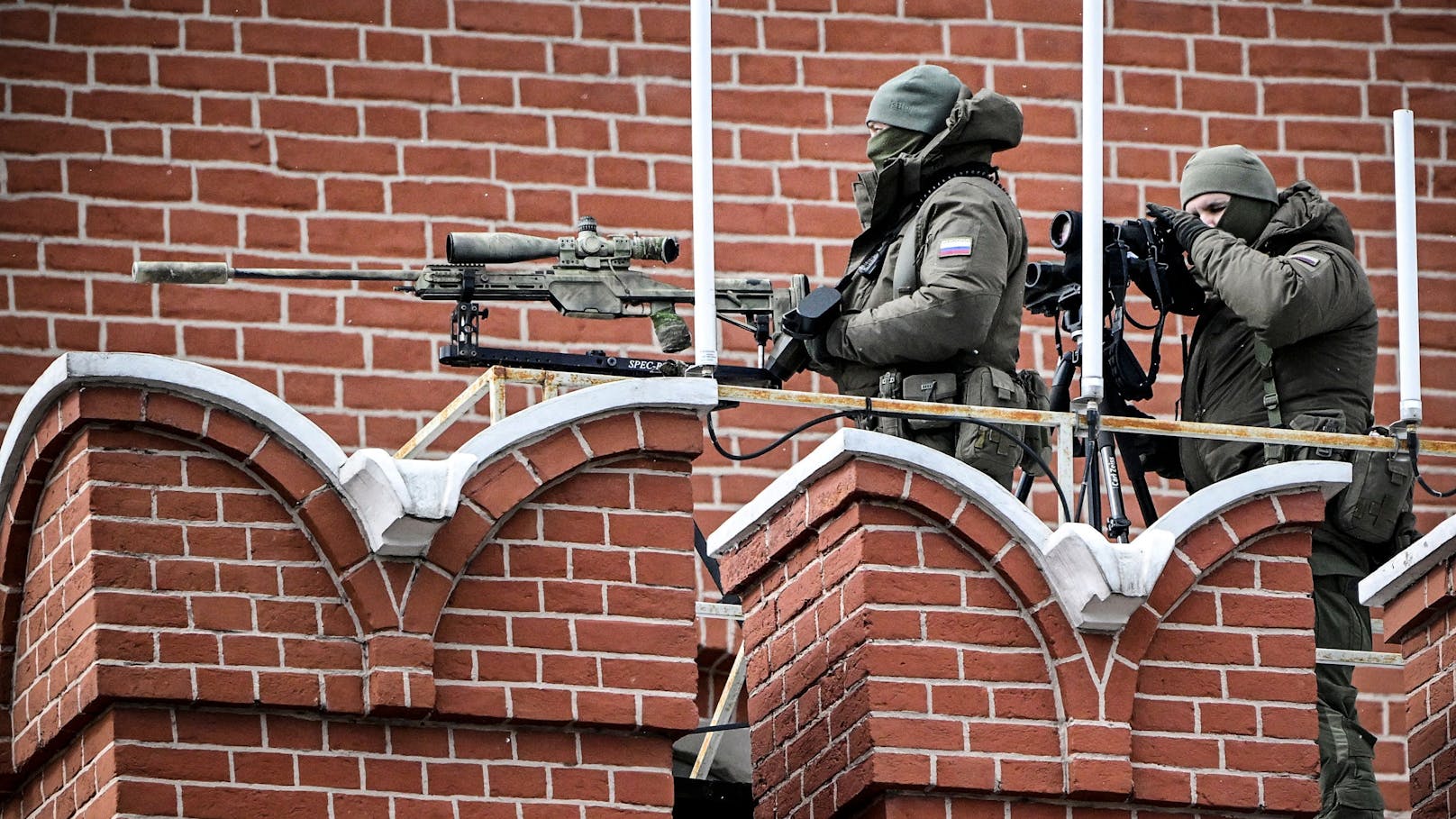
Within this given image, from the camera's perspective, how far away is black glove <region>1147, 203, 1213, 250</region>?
952 centimetres

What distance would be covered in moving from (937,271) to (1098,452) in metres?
0.65

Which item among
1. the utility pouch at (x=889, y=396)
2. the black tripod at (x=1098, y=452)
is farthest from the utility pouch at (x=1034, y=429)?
the utility pouch at (x=889, y=396)

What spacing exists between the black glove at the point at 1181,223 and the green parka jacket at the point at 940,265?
49 cm

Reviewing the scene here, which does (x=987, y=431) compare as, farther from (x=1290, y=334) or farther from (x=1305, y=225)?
(x=1305, y=225)

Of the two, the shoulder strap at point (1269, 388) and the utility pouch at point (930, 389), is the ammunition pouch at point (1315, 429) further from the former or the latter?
the utility pouch at point (930, 389)

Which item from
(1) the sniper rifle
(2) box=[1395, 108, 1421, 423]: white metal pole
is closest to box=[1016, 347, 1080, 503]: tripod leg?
(1) the sniper rifle

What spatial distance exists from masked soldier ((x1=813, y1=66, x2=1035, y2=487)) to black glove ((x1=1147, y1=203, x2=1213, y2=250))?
0.49 meters

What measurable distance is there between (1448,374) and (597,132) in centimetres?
293

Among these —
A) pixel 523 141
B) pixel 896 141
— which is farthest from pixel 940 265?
pixel 523 141

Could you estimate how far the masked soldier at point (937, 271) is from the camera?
9.01 metres

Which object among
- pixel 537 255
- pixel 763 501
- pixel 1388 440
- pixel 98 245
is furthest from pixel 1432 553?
pixel 98 245

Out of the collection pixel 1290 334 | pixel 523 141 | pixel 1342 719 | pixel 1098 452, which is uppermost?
pixel 523 141

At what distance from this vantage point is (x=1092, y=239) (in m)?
8.76

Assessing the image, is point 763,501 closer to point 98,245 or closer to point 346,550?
point 346,550
